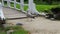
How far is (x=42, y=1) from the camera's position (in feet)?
76.7

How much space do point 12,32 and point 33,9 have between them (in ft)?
17.4

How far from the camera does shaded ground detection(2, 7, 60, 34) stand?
390 inches

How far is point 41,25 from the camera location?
11125mm

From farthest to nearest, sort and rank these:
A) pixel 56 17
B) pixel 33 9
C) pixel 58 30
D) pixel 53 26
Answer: pixel 33 9
pixel 56 17
pixel 53 26
pixel 58 30

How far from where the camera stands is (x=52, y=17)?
13.0 meters

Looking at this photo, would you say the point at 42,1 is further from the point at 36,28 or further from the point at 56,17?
the point at 36,28

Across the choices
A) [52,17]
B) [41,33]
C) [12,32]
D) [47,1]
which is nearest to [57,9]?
[52,17]

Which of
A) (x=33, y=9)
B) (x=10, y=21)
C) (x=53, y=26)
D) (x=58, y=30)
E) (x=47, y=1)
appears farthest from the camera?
(x=47, y=1)

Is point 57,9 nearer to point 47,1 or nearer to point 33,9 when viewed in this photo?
point 33,9

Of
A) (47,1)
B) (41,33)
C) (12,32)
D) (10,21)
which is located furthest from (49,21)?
(47,1)

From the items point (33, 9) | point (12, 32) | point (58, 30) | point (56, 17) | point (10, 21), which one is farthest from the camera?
point (33, 9)

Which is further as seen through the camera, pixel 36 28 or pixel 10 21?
→ pixel 10 21

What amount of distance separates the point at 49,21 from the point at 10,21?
1.78 meters

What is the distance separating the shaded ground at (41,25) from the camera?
9904 mm
